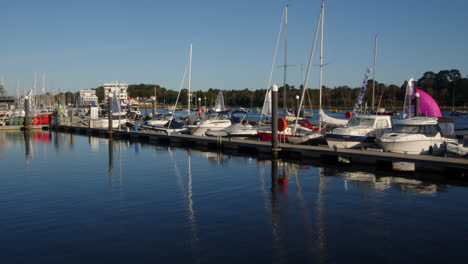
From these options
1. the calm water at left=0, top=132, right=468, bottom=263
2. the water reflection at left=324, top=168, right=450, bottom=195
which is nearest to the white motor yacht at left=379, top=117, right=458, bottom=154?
the calm water at left=0, top=132, right=468, bottom=263

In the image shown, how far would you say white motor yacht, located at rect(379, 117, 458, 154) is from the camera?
23891 millimetres

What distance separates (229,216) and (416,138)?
13854mm

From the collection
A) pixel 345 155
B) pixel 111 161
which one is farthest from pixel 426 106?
pixel 111 161

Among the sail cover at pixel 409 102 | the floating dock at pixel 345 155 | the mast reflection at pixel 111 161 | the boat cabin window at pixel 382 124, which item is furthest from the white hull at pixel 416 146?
the mast reflection at pixel 111 161

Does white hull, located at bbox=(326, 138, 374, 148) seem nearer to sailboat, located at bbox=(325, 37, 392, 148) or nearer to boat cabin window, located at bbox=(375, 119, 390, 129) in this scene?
sailboat, located at bbox=(325, 37, 392, 148)

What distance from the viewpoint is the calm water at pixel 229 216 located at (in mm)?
11117

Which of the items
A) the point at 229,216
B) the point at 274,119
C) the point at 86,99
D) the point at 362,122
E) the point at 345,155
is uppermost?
the point at 86,99

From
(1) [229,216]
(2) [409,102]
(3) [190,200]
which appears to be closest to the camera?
(1) [229,216]

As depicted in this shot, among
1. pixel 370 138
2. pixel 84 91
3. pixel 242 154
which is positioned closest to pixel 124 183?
pixel 242 154

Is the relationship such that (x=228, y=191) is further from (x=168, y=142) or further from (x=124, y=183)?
(x=168, y=142)

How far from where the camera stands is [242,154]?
30688 millimetres

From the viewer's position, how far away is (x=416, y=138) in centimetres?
2394

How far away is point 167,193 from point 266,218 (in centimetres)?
544

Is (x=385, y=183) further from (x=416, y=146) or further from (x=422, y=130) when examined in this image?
(x=422, y=130)
